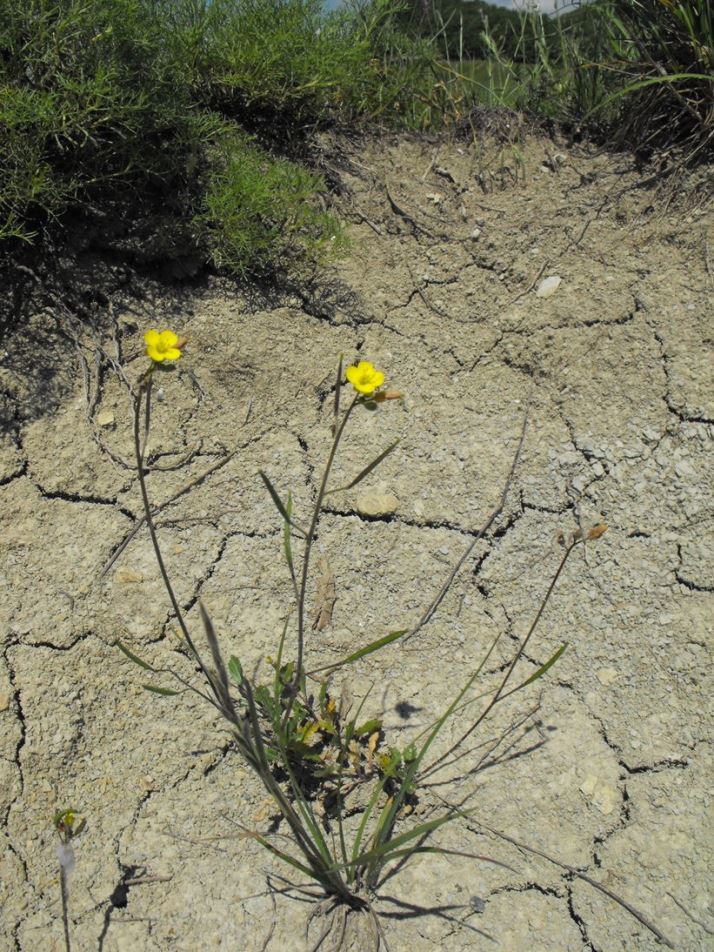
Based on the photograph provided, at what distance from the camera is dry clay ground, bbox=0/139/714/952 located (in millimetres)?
1711

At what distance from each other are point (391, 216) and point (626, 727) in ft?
5.27

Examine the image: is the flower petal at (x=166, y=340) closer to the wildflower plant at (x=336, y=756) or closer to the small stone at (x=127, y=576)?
the wildflower plant at (x=336, y=756)

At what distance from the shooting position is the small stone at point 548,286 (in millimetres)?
2430

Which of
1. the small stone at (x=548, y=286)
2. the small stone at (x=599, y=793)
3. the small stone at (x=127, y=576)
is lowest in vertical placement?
the small stone at (x=599, y=793)

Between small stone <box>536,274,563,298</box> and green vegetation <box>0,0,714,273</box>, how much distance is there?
581 millimetres

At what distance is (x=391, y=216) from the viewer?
104 inches

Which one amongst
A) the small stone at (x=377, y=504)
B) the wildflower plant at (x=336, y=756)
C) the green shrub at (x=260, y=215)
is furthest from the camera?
the green shrub at (x=260, y=215)

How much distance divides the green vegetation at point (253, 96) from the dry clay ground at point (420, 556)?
0.19 meters

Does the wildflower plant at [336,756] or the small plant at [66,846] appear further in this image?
the wildflower plant at [336,756]

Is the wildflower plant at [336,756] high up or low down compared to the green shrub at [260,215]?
down

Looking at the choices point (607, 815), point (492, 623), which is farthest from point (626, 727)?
point (492, 623)

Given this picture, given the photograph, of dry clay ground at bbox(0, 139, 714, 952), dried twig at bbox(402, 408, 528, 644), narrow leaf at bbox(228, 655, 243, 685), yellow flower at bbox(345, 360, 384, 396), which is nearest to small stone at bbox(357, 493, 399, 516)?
dry clay ground at bbox(0, 139, 714, 952)

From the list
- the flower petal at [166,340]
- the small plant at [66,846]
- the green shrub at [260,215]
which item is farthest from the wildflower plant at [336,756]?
the green shrub at [260,215]

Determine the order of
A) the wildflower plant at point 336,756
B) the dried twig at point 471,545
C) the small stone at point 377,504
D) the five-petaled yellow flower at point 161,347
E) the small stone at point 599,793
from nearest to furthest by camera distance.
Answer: the five-petaled yellow flower at point 161,347, the wildflower plant at point 336,756, the small stone at point 599,793, the dried twig at point 471,545, the small stone at point 377,504
